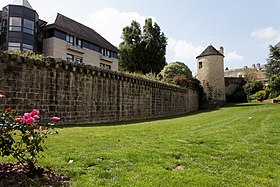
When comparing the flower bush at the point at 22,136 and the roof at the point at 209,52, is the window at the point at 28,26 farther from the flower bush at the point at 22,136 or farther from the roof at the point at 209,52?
the flower bush at the point at 22,136

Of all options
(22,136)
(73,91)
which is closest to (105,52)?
(73,91)

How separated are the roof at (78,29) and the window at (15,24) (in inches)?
118

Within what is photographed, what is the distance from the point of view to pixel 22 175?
3.56 m

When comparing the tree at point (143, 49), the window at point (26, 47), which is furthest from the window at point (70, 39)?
Result: the tree at point (143, 49)

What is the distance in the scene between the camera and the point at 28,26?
94.2 ft

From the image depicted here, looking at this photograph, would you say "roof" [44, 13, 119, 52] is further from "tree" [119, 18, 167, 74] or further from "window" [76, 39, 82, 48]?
"tree" [119, 18, 167, 74]

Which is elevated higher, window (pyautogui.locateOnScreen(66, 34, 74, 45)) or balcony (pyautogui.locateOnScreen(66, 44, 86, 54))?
window (pyautogui.locateOnScreen(66, 34, 74, 45))

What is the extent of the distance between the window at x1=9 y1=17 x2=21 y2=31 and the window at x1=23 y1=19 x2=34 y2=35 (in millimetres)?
581

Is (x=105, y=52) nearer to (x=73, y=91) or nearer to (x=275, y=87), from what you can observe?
(x=275, y=87)

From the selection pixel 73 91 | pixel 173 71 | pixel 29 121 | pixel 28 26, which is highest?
pixel 28 26

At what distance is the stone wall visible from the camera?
9.50 metres

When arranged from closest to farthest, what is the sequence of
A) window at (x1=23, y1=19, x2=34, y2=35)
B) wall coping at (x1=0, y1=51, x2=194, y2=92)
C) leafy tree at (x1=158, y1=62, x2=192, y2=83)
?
1. wall coping at (x1=0, y1=51, x2=194, y2=92)
2. window at (x1=23, y1=19, x2=34, y2=35)
3. leafy tree at (x1=158, y1=62, x2=192, y2=83)

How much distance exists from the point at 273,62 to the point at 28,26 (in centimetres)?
A: 3785

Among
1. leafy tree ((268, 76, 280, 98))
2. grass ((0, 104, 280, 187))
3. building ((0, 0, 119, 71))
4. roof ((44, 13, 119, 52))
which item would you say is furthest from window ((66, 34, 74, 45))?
grass ((0, 104, 280, 187))
